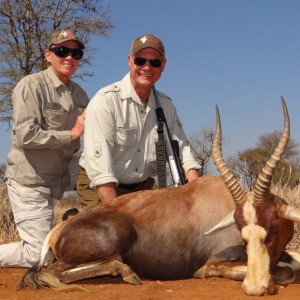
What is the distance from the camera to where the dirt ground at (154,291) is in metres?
4.33

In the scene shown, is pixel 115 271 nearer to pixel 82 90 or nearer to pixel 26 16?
pixel 82 90

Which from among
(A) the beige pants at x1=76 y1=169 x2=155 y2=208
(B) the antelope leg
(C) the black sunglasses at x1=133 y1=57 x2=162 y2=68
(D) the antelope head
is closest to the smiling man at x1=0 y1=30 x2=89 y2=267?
(A) the beige pants at x1=76 y1=169 x2=155 y2=208

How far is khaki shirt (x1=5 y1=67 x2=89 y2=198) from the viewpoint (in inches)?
251

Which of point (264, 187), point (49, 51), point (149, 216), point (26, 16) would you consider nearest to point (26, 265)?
point (149, 216)

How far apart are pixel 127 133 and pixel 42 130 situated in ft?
3.15

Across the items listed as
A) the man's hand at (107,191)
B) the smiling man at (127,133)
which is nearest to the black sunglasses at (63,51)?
the smiling man at (127,133)

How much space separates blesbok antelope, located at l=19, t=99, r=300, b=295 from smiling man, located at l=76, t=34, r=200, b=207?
0.69 metres

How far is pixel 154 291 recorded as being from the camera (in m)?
4.54

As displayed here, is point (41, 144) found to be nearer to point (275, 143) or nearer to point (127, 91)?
point (127, 91)

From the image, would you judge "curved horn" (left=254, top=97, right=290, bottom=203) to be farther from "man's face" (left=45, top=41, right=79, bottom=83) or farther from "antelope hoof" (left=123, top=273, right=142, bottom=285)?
"man's face" (left=45, top=41, right=79, bottom=83)

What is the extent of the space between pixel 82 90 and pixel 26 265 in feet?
7.28

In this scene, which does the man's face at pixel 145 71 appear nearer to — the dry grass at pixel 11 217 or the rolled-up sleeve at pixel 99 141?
the rolled-up sleeve at pixel 99 141

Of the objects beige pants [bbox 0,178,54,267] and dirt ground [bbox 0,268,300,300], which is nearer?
dirt ground [bbox 0,268,300,300]

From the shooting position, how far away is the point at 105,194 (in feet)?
19.0
